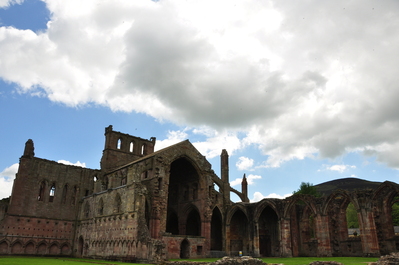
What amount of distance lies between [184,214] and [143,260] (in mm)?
14800

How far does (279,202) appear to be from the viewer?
38781 mm

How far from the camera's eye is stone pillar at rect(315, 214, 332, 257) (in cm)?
3422

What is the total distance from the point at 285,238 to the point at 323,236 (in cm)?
416

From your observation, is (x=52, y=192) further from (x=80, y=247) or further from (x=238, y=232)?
(x=238, y=232)

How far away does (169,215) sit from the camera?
148ft

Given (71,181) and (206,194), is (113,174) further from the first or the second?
(206,194)

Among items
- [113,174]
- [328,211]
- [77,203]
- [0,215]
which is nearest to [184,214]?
[113,174]

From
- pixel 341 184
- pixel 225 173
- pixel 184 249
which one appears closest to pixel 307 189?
pixel 225 173

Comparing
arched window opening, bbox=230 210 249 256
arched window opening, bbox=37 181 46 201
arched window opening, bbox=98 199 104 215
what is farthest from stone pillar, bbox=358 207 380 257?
arched window opening, bbox=37 181 46 201

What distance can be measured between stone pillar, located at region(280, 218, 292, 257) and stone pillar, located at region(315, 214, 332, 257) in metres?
3.14

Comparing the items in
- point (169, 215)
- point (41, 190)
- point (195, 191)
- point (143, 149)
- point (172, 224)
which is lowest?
point (172, 224)

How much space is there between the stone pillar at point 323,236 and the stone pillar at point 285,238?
10.3ft

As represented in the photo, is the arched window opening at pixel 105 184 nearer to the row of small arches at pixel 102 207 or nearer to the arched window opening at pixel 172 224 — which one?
the row of small arches at pixel 102 207

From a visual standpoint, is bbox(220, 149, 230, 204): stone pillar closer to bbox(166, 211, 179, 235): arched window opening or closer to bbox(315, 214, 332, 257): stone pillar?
bbox(166, 211, 179, 235): arched window opening
